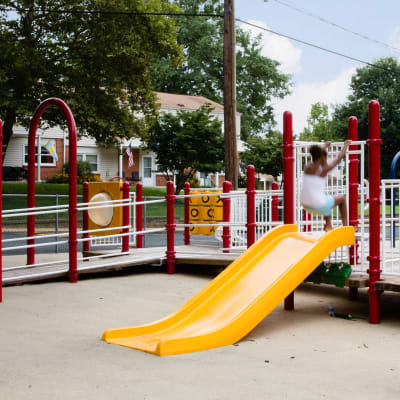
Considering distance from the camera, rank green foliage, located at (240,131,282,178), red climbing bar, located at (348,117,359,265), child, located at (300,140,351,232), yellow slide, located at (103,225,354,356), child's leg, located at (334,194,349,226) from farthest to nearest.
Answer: green foliage, located at (240,131,282,178) < red climbing bar, located at (348,117,359,265) < child's leg, located at (334,194,349,226) < child, located at (300,140,351,232) < yellow slide, located at (103,225,354,356)

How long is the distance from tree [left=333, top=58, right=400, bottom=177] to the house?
987cm

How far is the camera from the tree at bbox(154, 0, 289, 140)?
5444cm

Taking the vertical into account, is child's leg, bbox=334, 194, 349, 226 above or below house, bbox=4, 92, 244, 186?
below

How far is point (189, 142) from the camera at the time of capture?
3209 centimetres

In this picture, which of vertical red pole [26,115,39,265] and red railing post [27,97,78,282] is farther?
vertical red pole [26,115,39,265]

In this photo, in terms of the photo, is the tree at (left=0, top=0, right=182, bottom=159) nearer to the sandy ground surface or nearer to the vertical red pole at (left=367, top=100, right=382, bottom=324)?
the sandy ground surface

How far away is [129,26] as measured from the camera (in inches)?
987

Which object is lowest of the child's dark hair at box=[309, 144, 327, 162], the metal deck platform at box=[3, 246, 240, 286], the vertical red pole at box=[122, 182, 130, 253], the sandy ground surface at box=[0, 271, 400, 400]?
the sandy ground surface at box=[0, 271, 400, 400]

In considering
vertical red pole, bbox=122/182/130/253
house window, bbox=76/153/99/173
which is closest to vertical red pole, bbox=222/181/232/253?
vertical red pole, bbox=122/182/130/253

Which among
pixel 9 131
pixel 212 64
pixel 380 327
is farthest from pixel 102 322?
pixel 212 64

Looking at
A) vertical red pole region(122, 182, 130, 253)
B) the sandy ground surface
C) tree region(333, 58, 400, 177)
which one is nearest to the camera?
the sandy ground surface

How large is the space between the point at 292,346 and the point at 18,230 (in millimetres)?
17823

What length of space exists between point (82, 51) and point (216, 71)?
104 ft

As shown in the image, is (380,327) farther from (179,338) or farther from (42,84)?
(42,84)
